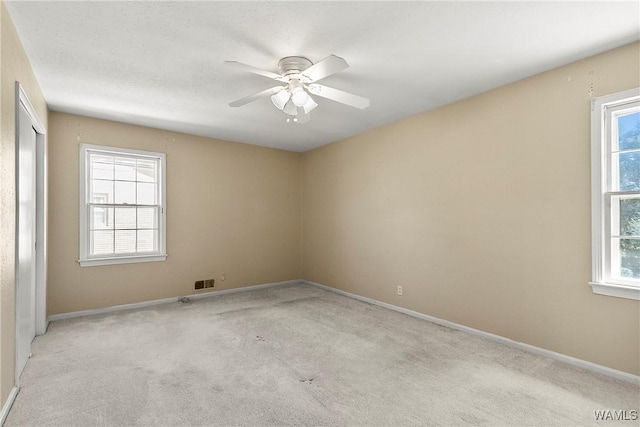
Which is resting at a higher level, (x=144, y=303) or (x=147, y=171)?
(x=147, y=171)

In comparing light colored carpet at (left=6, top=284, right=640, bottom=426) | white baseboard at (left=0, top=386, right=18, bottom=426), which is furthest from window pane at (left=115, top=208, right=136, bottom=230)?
white baseboard at (left=0, top=386, right=18, bottom=426)

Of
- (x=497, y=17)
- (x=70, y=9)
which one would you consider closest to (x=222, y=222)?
(x=70, y=9)

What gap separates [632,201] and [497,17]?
1776mm

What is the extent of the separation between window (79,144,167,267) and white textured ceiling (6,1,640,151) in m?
0.91

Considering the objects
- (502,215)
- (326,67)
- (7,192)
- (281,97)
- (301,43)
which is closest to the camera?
(7,192)

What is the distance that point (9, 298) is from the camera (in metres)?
2.09

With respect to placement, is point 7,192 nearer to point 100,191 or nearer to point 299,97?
point 299,97

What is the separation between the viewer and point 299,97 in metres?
2.57

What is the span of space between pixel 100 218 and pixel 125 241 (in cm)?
43

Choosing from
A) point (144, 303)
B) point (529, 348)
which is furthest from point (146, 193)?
point (529, 348)

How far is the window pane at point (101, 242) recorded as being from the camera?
4184 millimetres

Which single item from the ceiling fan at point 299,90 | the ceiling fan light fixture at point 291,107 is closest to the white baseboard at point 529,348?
the ceiling fan at point 299,90

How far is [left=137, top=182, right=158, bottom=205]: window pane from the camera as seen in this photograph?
4570mm

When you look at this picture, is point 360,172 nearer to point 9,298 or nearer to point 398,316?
point 398,316
